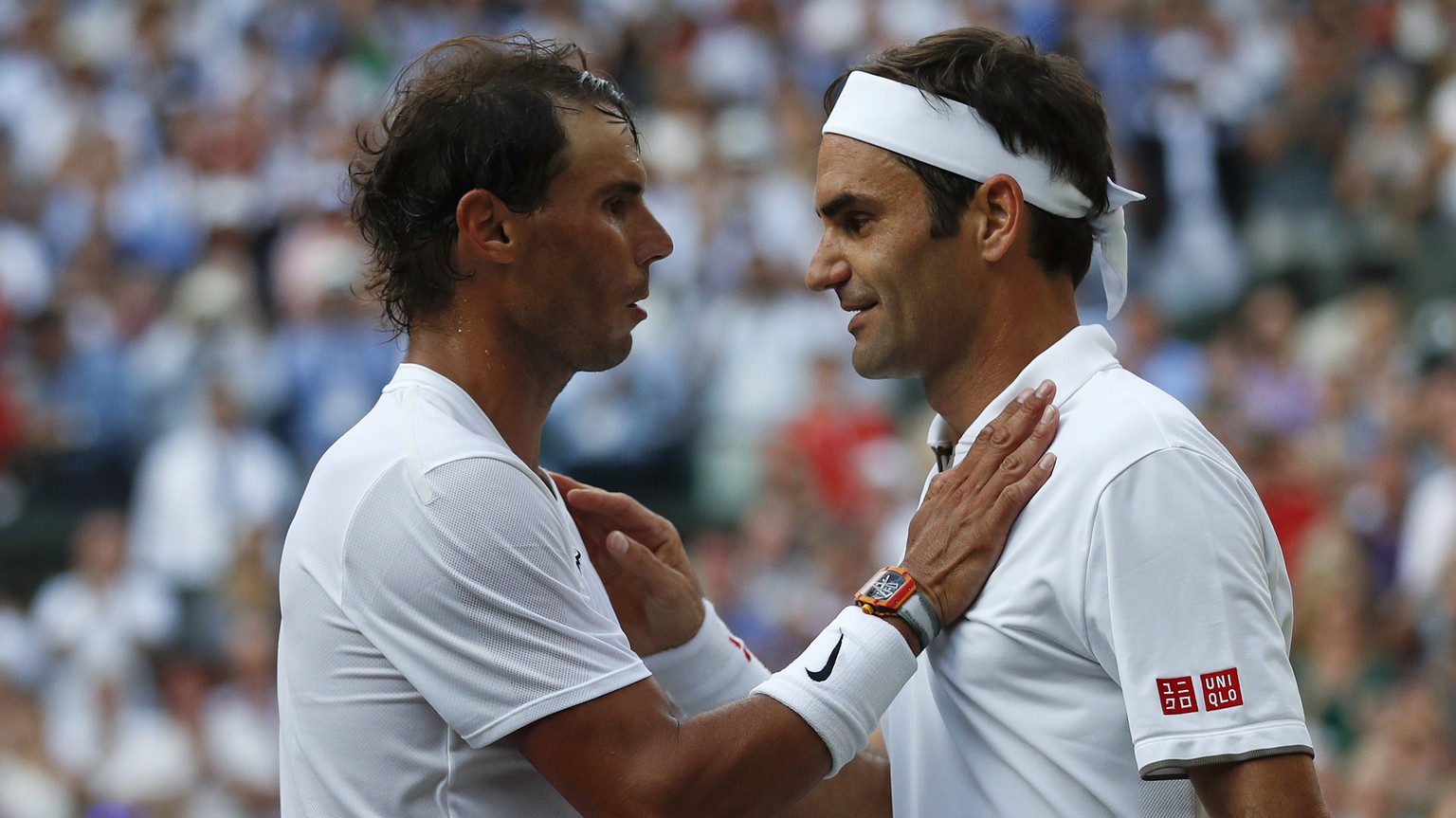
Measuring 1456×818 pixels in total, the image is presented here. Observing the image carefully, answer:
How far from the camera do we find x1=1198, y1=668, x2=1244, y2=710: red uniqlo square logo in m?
2.55

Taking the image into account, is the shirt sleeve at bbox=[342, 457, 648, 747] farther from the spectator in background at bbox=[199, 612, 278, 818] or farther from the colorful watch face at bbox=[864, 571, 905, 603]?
the spectator in background at bbox=[199, 612, 278, 818]

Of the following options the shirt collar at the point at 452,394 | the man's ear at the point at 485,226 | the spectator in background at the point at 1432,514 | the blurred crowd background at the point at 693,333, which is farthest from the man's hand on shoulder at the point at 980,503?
the spectator in background at the point at 1432,514

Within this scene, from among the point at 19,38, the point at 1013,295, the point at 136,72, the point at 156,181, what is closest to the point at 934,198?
the point at 1013,295

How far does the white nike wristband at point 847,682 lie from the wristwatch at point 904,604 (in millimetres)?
30

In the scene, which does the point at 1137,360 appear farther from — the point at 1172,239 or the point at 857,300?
the point at 857,300

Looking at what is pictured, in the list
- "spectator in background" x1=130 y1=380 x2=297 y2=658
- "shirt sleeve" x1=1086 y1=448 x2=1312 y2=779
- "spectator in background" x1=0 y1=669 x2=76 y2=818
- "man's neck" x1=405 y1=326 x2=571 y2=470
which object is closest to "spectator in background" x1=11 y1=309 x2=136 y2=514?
"spectator in background" x1=130 y1=380 x2=297 y2=658

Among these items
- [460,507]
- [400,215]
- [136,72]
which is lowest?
[460,507]

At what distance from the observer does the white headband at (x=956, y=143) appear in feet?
9.89

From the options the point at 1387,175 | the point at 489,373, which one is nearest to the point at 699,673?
the point at 489,373

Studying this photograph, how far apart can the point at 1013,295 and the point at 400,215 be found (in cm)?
109

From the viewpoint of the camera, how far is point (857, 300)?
10.3 ft

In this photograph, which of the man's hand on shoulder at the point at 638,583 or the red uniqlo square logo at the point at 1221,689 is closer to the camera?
the red uniqlo square logo at the point at 1221,689

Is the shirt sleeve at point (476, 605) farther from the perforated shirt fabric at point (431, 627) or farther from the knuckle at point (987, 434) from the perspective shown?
the knuckle at point (987, 434)

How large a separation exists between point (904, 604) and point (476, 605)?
71cm
